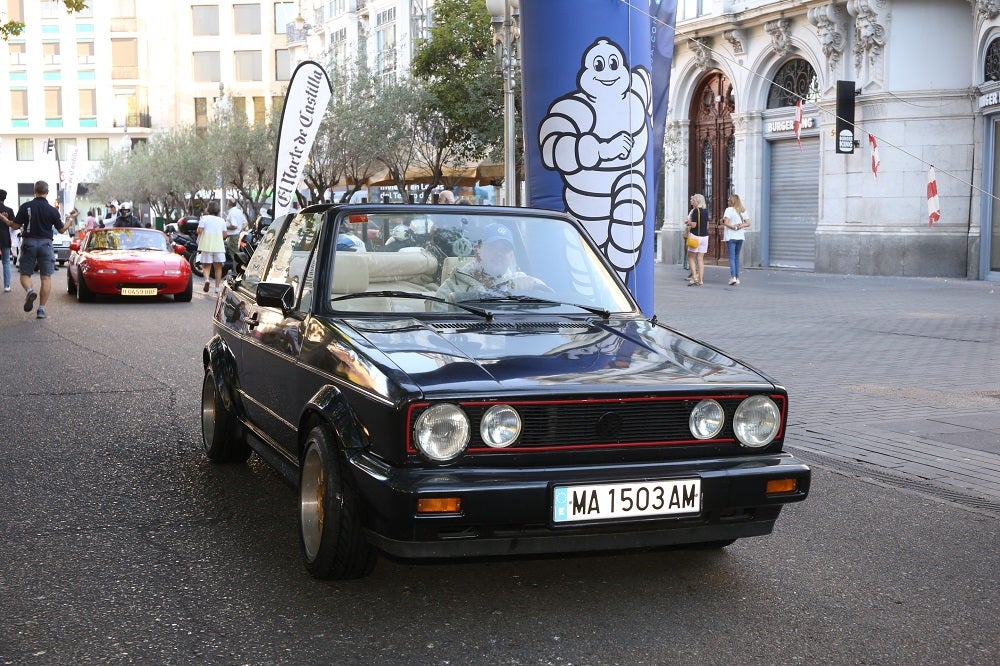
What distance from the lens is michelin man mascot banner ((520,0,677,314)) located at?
9266 millimetres

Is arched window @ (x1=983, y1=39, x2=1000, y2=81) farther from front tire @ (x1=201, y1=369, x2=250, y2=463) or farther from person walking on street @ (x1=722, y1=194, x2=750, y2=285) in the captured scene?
front tire @ (x1=201, y1=369, x2=250, y2=463)

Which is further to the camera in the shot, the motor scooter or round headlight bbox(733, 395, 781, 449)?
the motor scooter

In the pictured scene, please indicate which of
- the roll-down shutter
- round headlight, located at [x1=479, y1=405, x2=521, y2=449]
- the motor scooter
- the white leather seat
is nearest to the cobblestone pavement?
round headlight, located at [x1=479, y1=405, x2=521, y2=449]

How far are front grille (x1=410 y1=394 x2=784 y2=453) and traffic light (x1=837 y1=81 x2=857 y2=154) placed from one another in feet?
69.5

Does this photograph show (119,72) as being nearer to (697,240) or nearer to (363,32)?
(363,32)

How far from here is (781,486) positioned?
4309 mm

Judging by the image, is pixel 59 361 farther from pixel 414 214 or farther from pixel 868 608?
pixel 868 608

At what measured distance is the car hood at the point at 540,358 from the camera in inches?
161

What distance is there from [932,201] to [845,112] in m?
2.66

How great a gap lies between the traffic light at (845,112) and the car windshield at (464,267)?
19938mm

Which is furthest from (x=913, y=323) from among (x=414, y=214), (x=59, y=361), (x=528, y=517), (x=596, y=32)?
(x=528, y=517)

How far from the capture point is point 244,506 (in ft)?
18.7

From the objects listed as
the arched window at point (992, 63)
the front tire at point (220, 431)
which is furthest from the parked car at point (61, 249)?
A: the front tire at point (220, 431)

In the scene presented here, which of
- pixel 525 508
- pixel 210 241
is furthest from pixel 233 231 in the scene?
pixel 525 508
